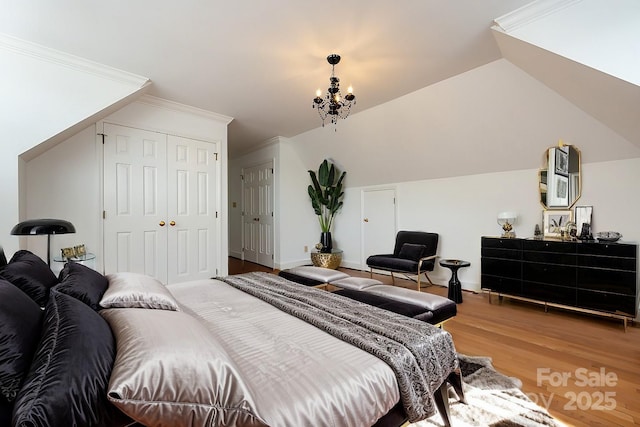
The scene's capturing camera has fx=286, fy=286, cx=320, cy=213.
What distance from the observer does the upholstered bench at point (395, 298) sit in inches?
80.0

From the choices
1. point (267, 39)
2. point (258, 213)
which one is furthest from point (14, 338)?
point (258, 213)

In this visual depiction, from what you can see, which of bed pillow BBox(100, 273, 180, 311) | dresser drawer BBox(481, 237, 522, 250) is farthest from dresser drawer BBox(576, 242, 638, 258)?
bed pillow BBox(100, 273, 180, 311)

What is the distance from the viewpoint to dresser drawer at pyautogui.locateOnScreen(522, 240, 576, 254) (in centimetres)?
300

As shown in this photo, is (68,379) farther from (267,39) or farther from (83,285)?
(267,39)

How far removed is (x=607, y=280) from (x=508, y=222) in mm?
1128

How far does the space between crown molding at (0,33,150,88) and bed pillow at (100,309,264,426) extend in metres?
2.99

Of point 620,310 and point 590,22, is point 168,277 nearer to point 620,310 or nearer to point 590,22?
point 590,22

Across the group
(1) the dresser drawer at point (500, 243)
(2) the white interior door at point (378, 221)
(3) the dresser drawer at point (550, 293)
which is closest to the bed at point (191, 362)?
(3) the dresser drawer at point (550, 293)

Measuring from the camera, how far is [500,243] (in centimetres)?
350

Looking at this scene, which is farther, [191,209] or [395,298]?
[191,209]

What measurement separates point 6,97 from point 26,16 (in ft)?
2.50

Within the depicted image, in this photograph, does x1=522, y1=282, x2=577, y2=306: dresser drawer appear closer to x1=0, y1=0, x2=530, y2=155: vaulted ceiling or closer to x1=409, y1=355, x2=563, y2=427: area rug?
x1=409, y1=355, x2=563, y2=427: area rug

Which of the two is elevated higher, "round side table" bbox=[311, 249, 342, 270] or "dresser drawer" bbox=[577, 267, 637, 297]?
"dresser drawer" bbox=[577, 267, 637, 297]

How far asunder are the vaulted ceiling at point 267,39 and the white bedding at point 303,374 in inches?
83.4
